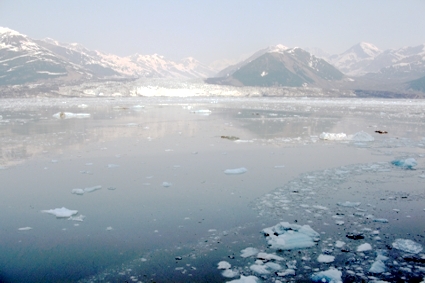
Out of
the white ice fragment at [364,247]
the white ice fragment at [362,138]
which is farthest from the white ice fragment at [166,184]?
the white ice fragment at [362,138]

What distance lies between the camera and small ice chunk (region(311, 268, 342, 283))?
3.06 metres

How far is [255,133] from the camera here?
13.3 metres

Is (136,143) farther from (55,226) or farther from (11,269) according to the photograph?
(11,269)

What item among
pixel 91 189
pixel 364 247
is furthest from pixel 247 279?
pixel 91 189

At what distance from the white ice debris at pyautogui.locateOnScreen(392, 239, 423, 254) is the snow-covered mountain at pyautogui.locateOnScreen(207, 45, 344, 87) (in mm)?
146705

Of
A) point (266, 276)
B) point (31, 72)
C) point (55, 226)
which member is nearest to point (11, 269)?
point (55, 226)

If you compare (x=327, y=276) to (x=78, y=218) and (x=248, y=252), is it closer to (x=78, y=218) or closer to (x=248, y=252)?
(x=248, y=252)

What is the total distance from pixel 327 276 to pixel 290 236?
0.81 meters

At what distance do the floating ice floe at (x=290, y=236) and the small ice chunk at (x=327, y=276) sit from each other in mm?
557

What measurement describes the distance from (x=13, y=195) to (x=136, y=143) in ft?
17.1

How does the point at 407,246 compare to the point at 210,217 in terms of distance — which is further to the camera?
the point at 210,217

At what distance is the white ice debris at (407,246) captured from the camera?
3.60 m

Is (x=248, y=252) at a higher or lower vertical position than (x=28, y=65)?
lower

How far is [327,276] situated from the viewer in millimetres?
3094
